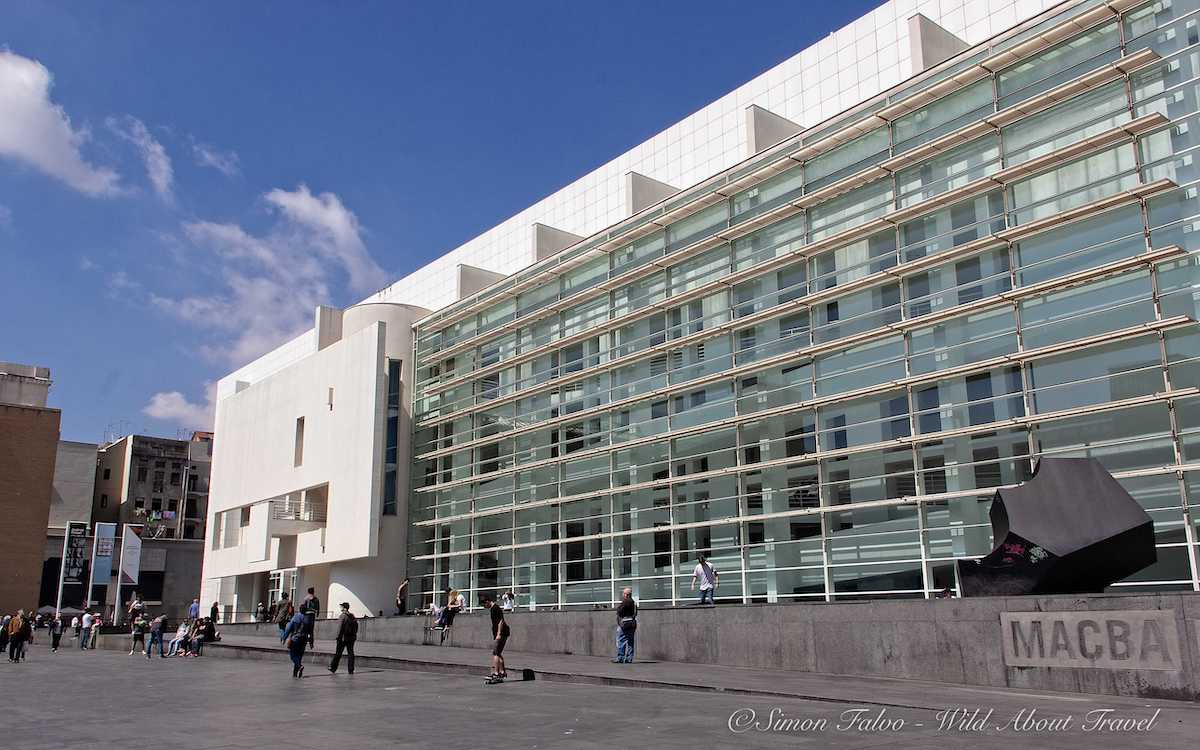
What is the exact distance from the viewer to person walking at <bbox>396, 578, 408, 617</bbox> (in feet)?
117

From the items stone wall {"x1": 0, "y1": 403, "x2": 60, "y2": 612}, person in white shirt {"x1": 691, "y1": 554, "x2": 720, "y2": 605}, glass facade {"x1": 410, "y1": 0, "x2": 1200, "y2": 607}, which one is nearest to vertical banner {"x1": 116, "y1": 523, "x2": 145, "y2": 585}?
glass facade {"x1": 410, "y1": 0, "x2": 1200, "y2": 607}

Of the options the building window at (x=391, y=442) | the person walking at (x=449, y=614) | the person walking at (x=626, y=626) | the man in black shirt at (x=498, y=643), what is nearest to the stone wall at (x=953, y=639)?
the person walking at (x=626, y=626)

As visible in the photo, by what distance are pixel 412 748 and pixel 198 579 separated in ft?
270

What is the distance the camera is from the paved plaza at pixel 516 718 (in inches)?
412

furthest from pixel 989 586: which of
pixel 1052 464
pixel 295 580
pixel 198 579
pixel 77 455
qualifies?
pixel 77 455

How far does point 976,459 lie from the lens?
22.5m

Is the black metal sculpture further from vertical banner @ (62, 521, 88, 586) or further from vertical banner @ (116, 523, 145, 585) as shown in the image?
vertical banner @ (62, 521, 88, 586)

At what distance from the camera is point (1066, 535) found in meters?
16.6

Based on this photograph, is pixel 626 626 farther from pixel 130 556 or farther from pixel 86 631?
pixel 130 556

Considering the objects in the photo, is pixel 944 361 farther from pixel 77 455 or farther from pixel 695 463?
pixel 77 455

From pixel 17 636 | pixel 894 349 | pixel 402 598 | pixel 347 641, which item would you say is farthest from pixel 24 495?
pixel 894 349

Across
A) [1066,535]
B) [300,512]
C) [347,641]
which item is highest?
[300,512]

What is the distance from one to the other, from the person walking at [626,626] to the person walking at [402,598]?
50.7 feet

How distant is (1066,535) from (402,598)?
2707cm
